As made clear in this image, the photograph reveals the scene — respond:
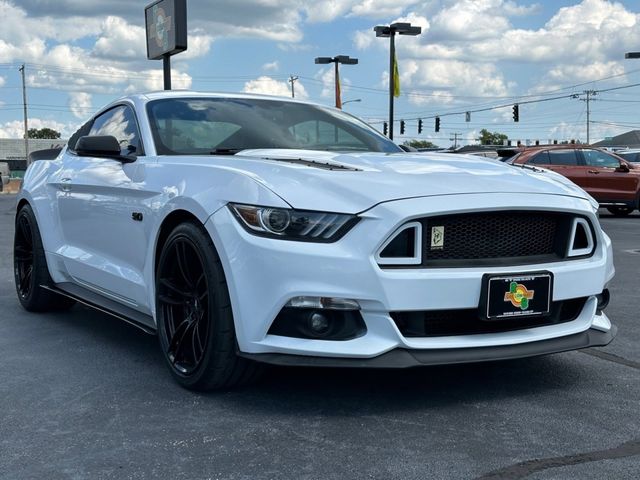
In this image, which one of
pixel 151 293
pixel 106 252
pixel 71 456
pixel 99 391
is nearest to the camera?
pixel 71 456

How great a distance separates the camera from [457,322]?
11.5 ft

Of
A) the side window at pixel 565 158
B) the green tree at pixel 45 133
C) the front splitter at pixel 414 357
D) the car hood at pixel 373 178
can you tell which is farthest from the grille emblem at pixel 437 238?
the green tree at pixel 45 133

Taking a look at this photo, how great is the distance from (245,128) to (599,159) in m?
14.8

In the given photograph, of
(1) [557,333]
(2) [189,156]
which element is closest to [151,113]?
(2) [189,156]

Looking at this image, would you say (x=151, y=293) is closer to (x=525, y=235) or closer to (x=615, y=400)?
(x=525, y=235)

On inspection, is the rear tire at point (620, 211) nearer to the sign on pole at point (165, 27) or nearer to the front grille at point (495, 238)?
the sign on pole at point (165, 27)

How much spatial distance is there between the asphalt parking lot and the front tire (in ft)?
0.41

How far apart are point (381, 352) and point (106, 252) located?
204cm

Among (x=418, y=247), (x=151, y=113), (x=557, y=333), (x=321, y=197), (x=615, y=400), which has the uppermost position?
(x=151, y=113)

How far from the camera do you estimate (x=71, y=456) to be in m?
3.02

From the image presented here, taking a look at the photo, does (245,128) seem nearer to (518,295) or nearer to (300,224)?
(300,224)

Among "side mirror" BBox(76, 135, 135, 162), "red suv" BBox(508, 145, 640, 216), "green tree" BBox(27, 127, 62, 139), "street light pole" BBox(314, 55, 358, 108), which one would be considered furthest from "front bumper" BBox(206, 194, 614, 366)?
"green tree" BBox(27, 127, 62, 139)

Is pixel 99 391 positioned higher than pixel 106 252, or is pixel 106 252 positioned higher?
pixel 106 252

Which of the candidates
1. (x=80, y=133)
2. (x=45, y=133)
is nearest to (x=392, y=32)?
(x=80, y=133)
